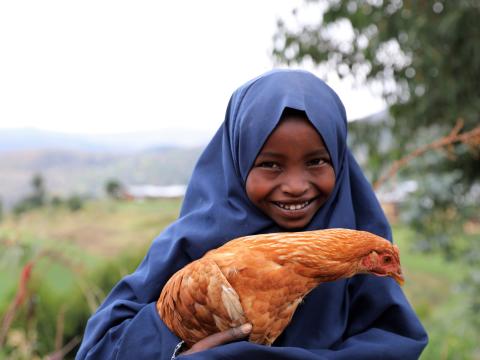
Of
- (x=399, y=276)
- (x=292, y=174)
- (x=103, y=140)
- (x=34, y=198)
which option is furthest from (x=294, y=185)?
(x=103, y=140)

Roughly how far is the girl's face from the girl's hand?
33 cm

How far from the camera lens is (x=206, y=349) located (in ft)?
4.55

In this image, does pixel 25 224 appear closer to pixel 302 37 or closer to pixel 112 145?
pixel 302 37

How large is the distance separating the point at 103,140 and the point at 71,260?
4.52 m

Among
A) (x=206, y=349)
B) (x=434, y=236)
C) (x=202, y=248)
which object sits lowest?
(x=434, y=236)

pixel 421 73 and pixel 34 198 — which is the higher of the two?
pixel 421 73

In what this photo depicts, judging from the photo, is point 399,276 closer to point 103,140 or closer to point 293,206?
point 293,206

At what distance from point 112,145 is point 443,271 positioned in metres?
6.06

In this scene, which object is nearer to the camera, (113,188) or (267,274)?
(267,274)

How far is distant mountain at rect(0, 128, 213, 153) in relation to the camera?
618cm

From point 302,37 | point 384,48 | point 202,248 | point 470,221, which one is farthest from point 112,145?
point 202,248

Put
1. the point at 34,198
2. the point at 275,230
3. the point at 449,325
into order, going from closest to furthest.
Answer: the point at 275,230, the point at 34,198, the point at 449,325

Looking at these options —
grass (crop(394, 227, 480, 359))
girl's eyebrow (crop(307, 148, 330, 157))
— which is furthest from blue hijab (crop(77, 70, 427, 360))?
grass (crop(394, 227, 480, 359))

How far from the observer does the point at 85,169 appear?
21.7 ft
